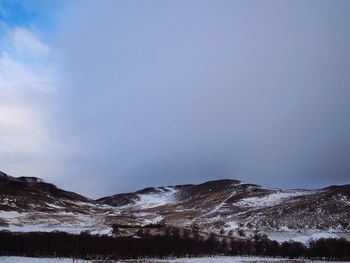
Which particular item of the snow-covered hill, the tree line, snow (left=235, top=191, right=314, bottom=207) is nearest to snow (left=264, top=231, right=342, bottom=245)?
the snow-covered hill

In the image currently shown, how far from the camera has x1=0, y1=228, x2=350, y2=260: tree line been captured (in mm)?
61125

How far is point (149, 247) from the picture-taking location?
6525cm

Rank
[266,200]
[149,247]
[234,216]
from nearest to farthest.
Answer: [149,247]
[234,216]
[266,200]

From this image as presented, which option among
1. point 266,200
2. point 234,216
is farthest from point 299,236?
point 266,200

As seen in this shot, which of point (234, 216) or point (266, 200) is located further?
point (266, 200)

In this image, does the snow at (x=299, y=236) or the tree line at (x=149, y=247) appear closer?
the tree line at (x=149, y=247)

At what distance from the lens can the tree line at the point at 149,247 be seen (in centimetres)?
6112

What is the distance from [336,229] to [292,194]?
248 feet

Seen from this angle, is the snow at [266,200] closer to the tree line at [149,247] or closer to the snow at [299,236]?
the snow at [299,236]

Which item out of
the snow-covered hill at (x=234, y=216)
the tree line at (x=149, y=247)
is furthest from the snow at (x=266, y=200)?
the tree line at (x=149, y=247)

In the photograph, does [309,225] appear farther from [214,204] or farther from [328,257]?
[214,204]

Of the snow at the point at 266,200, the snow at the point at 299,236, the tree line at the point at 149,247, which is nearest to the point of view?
the tree line at the point at 149,247

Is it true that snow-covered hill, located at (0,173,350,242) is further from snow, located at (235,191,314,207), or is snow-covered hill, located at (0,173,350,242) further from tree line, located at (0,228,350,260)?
tree line, located at (0,228,350,260)

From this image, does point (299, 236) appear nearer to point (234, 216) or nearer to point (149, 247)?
point (149, 247)
